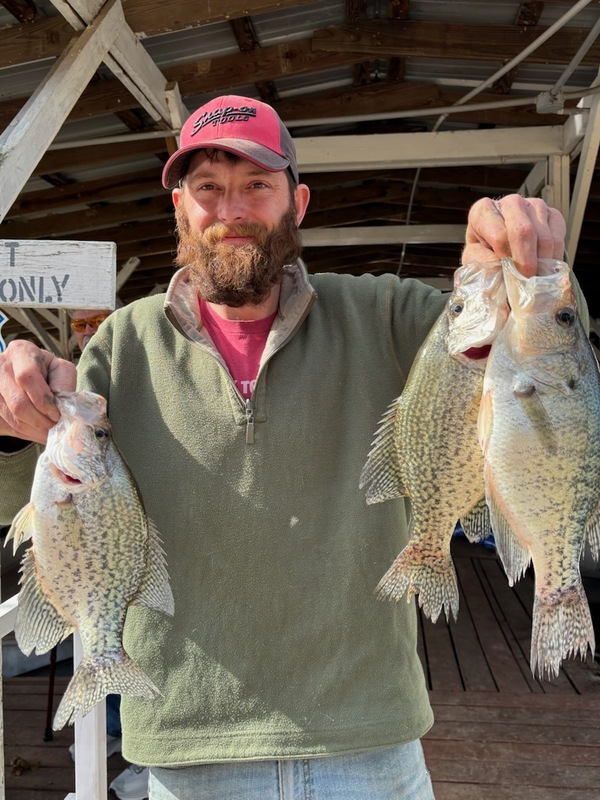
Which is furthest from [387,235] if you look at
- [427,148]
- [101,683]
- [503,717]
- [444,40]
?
[101,683]

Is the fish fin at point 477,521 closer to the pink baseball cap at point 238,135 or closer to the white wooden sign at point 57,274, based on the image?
the pink baseball cap at point 238,135

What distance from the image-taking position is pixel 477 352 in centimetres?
160

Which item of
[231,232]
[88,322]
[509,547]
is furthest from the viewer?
[88,322]

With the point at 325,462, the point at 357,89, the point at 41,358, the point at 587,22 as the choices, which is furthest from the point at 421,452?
the point at 357,89

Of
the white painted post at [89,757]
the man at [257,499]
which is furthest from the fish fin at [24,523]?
the white painted post at [89,757]

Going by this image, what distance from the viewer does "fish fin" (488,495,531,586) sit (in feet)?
5.09

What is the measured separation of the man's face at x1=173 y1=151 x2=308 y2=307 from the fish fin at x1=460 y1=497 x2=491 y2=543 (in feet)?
2.73

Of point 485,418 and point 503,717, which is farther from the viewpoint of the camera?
point 503,717

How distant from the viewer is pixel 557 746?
13.7 feet

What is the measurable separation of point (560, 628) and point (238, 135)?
151 centimetres

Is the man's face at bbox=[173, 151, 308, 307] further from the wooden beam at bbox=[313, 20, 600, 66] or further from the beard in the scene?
the wooden beam at bbox=[313, 20, 600, 66]

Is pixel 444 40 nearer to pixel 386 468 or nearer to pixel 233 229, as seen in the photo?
pixel 233 229

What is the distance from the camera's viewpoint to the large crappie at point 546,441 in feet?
4.91

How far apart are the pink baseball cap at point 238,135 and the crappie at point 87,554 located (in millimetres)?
765
